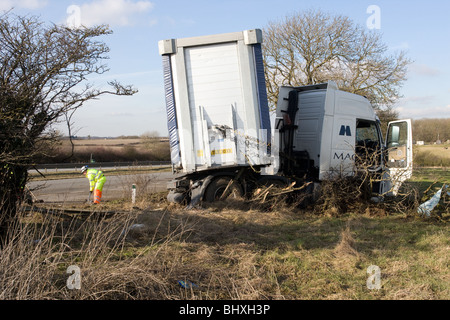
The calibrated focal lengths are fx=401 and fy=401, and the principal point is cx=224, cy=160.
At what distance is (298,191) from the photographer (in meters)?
9.56

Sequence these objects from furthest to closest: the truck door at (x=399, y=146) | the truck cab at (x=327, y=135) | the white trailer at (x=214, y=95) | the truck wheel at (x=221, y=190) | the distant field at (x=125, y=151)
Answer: the distant field at (x=125, y=151)
the truck door at (x=399, y=146)
the truck cab at (x=327, y=135)
the truck wheel at (x=221, y=190)
the white trailer at (x=214, y=95)

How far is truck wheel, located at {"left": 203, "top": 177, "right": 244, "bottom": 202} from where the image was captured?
8656mm

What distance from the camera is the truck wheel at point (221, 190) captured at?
28.4 ft

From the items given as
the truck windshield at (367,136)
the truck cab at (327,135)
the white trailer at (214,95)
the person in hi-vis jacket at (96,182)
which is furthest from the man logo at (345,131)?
the person in hi-vis jacket at (96,182)

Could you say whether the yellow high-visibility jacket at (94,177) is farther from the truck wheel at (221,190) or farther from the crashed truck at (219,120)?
the truck wheel at (221,190)

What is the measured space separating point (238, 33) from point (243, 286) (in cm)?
593

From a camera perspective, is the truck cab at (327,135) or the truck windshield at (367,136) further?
the truck windshield at (367,136)

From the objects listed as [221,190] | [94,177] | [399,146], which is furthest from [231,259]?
[94,177]

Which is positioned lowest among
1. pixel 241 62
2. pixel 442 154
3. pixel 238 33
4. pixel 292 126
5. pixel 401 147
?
pixel 442 154

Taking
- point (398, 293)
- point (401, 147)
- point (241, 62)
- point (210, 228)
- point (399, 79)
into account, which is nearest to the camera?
point (398, 293)

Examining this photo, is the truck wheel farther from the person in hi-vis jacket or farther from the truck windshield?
the person in hi-vis jacket

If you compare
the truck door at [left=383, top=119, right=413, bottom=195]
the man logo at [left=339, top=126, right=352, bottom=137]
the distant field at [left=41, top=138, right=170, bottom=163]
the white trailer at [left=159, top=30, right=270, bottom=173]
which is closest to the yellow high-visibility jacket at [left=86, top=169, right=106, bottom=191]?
the white trailer at [left=159, top=30, right=270, bottom=173]
